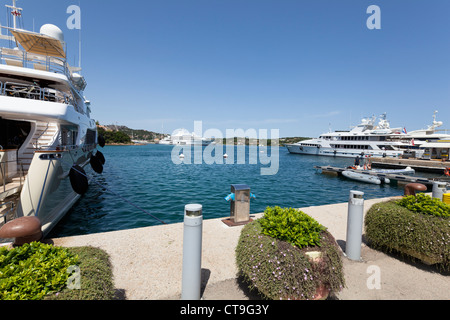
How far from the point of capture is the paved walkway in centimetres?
353

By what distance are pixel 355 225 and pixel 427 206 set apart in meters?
1.44

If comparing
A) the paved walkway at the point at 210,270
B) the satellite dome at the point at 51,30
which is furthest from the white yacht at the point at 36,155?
the satellite dome at the point at 51,30

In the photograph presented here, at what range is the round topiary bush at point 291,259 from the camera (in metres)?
2.85

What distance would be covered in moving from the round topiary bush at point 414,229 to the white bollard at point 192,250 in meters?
4.22

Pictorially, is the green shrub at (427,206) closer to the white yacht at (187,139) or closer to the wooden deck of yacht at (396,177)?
the wooden deck of yacht at (396,177)

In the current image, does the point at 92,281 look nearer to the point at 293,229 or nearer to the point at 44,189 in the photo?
the point at 293,229

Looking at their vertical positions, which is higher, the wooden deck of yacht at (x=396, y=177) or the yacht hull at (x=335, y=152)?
the yacht hull at (x=335, y=152)

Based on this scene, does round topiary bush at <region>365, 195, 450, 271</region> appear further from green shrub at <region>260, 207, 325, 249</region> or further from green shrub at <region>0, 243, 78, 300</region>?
green shrub at <region>0, 243, 78, 300</region>

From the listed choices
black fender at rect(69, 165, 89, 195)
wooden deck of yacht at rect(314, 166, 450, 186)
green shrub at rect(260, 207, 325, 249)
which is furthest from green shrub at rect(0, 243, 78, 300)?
wooden deck of yacht at rect(314, 166, 450, 186)

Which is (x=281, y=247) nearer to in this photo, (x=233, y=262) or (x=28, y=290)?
(x=233, y=262)
